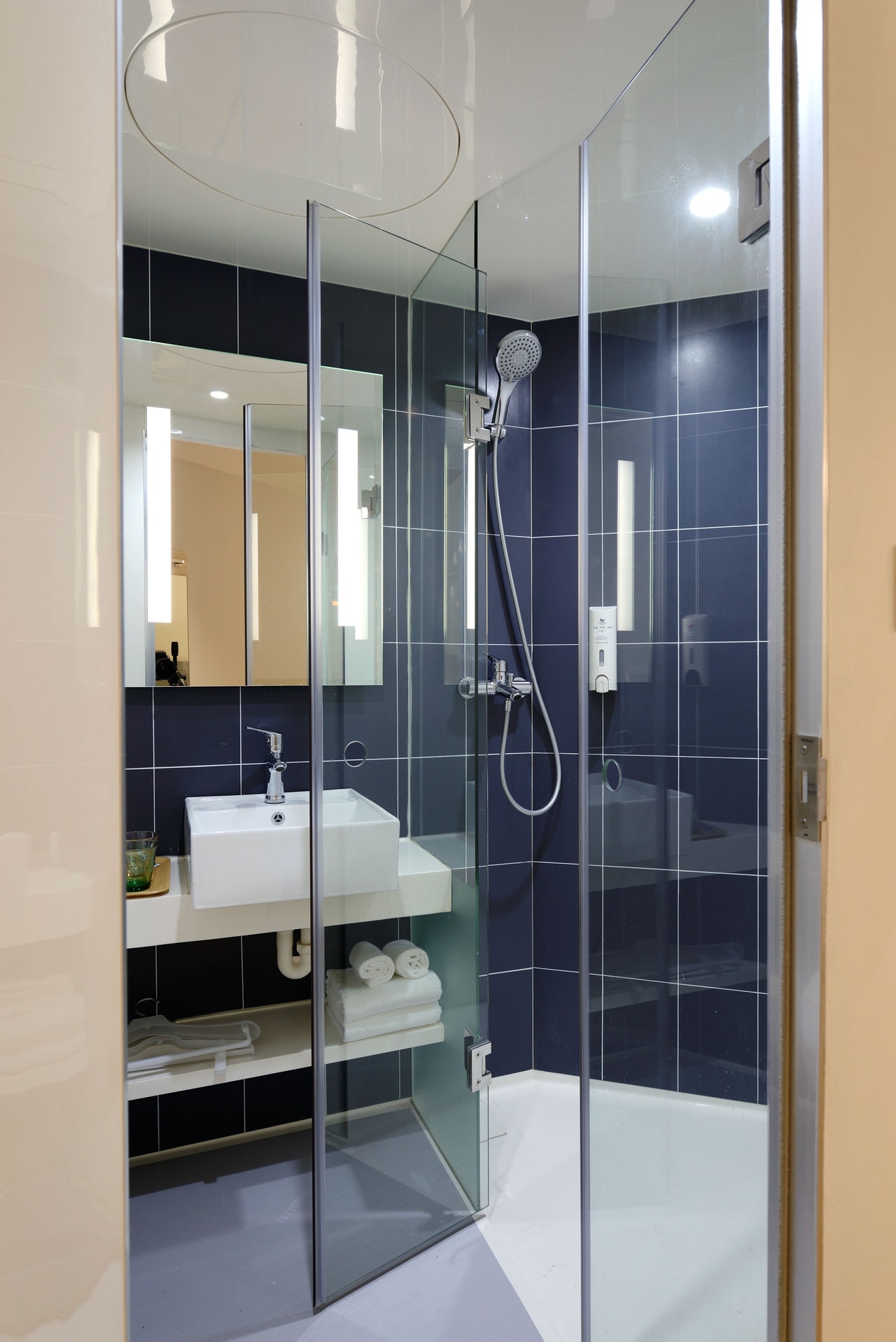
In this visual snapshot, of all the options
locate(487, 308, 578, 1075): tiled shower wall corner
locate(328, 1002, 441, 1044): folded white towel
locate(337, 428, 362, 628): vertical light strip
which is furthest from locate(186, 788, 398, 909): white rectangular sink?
locate(487, 308, 578, 1075): tiled shower wall corner

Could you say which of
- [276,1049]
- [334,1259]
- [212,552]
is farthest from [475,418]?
[334,1259]

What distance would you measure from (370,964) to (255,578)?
112 centimetres

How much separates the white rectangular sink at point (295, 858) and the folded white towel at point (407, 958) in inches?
6.4

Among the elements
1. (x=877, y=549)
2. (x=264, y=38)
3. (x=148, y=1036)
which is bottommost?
(x=148, y=1036)

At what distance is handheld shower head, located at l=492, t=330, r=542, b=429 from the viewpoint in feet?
7.63

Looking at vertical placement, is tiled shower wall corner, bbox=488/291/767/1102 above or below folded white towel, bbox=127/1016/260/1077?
above

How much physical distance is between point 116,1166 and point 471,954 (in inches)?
52.2

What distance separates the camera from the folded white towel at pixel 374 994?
1702mm

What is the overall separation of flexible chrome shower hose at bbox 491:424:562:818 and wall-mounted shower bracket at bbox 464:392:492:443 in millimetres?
439

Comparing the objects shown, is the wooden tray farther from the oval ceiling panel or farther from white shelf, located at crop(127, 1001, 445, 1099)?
the oval ceiling panel

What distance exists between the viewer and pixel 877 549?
3.10 feet

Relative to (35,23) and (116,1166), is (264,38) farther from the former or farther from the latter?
(116,1166)

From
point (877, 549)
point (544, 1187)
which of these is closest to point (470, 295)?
point (877, 549)

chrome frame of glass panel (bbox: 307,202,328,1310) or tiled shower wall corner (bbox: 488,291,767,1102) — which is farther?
chrome frame of glass panel (bbox: 307,202,328,1310)
